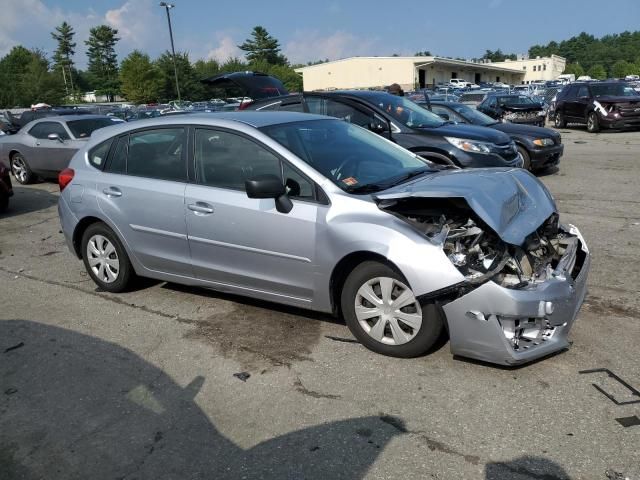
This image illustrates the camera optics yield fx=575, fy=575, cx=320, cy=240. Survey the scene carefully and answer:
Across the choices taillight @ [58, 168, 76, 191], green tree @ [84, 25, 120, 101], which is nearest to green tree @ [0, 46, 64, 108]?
green tree @ [84, 25, 120, 101]

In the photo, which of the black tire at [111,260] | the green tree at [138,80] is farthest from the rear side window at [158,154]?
the green tree at [138,80]

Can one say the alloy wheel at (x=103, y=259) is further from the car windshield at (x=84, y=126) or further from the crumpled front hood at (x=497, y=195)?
the car windshield at (x=84, y=126)

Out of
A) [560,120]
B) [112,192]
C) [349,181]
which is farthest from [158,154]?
[560,120]

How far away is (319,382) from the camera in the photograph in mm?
3693

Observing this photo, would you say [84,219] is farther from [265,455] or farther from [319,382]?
[265,455]

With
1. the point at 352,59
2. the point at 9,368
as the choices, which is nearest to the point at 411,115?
the point at 9,368

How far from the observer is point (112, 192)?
204 inches

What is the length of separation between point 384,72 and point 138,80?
4135cm

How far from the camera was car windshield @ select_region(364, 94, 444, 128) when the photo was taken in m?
8.88

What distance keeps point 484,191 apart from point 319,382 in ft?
5.51

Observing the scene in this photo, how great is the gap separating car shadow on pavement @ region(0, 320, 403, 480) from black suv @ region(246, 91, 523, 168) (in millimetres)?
5464

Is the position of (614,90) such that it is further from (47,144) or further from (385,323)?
(385,323)

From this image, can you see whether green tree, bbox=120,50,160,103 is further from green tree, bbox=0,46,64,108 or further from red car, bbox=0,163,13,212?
red car, bbox=0,163,13,212

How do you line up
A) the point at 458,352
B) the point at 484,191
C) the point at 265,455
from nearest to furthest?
the point at 265,455 < the point at 458,352 < the point at 484,191
